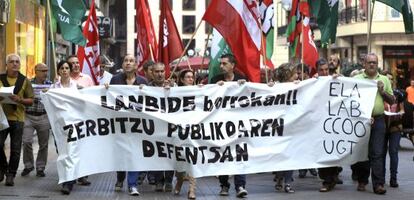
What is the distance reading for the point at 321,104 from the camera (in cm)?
1067

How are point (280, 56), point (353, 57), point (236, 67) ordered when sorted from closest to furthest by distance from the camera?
point (236, 67)
point (353, 57)
point (280, 56)

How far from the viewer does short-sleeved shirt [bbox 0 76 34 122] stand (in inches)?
430

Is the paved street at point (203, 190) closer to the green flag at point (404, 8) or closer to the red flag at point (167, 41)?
the green flag at point (404, 8)

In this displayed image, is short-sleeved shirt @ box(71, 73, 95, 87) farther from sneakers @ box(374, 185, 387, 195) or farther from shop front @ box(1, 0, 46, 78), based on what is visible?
shop front @ box(1, 0, 46, 78)

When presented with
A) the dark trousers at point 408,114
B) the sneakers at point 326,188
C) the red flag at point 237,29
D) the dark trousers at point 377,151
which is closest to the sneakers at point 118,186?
the red flag at point 237,29

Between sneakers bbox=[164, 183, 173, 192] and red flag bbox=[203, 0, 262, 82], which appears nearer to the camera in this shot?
sneakers bbox=[164, 183, 173, 192]

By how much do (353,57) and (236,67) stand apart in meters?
33.3

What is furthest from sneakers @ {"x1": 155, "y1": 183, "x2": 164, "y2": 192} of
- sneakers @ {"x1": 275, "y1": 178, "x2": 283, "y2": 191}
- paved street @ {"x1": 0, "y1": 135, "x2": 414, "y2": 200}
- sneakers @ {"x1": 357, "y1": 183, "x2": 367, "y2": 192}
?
sneakers @ {"x1": 357, "y1": 183, "x2": 367, "y2": 192}

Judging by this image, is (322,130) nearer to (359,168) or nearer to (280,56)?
(359,168)

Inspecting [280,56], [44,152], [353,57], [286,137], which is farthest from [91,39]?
[280,56]

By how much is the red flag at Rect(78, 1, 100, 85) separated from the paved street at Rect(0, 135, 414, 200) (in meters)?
2.40

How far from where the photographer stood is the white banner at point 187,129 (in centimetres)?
1023

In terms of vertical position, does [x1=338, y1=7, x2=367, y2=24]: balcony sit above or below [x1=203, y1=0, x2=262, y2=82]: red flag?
above

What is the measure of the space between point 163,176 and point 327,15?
14.7 ft
